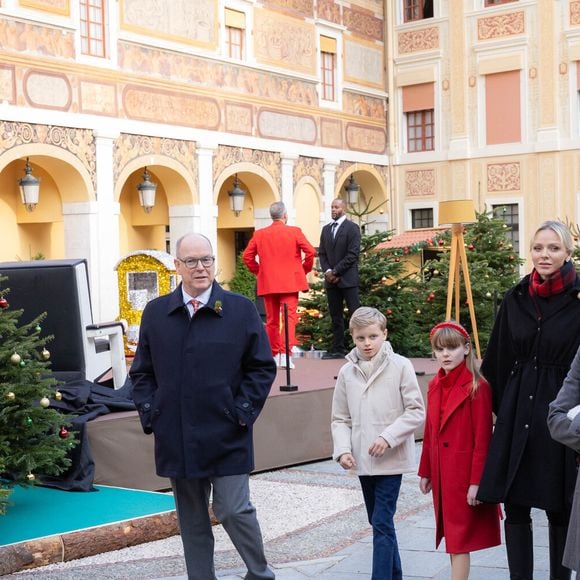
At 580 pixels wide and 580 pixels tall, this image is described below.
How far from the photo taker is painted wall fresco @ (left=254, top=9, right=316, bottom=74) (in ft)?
76.7

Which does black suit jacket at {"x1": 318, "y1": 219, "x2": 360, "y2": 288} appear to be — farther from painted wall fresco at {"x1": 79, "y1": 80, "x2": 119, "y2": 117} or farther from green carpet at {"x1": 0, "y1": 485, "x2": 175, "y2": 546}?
painted wall fresco at {"x1": 79, "y1": 80, "x2": 119, "y2": 117}

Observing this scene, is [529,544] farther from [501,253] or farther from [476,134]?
[476,134]

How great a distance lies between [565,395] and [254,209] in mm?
20849

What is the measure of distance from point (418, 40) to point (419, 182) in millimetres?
3384

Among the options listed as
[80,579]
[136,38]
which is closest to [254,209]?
[136,38]

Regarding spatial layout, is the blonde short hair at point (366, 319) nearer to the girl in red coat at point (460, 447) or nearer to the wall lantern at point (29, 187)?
the girl in red coat at point (460, 447)

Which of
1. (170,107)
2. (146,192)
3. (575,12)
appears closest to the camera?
(146,192)

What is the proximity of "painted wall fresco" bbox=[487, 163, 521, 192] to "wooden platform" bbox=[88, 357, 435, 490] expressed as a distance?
15.4 metres

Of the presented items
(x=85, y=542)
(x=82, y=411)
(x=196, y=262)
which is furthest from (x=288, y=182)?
(x=196, y=262)

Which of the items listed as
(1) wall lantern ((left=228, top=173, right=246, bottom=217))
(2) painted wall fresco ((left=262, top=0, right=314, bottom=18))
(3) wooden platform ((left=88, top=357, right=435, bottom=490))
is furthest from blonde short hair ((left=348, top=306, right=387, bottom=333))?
(2) painted wall fresco ((left=262, top=0, right=314, bottom=18))

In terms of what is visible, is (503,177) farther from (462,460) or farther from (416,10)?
(462,460)

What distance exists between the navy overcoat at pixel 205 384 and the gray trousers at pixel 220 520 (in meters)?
0.09

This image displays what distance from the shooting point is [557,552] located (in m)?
4.78

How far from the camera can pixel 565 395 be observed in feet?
12.7
